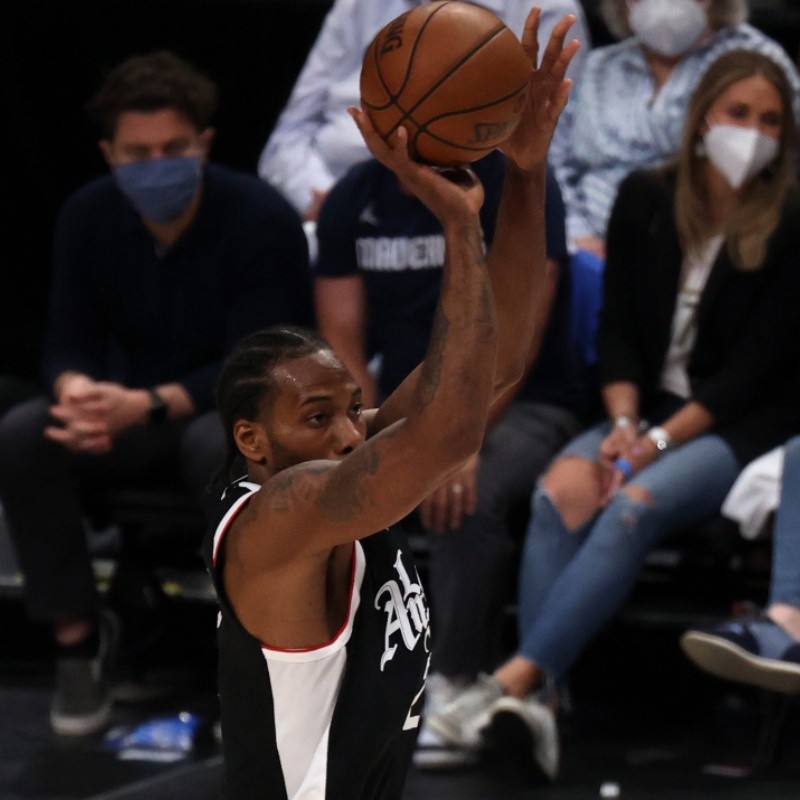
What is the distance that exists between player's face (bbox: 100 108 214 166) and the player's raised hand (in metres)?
2.03

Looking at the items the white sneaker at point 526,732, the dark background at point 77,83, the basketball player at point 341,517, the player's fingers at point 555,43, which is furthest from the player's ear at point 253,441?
the dark background at point 77,83

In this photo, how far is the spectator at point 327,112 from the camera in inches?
182

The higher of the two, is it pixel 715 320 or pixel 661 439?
pixel 715 320

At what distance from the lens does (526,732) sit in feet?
11.6

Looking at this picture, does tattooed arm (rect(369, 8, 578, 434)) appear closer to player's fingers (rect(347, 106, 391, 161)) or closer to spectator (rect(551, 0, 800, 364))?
player's fingers (rect(347, 106, 391, 161))

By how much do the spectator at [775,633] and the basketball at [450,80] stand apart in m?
1.67

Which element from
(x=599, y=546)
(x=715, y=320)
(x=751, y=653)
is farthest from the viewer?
(x=715, y=320)

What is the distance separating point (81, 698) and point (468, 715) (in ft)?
3.38

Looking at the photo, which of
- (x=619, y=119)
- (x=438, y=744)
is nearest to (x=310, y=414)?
(x=438, y=744)

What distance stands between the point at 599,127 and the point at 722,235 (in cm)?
64

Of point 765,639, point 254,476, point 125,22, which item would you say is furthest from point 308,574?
point 125,22

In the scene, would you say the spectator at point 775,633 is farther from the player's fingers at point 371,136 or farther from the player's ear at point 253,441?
the player's fingers at point 371,136

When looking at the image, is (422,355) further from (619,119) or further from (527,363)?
(619,119)

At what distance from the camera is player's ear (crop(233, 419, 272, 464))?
2.13 m
